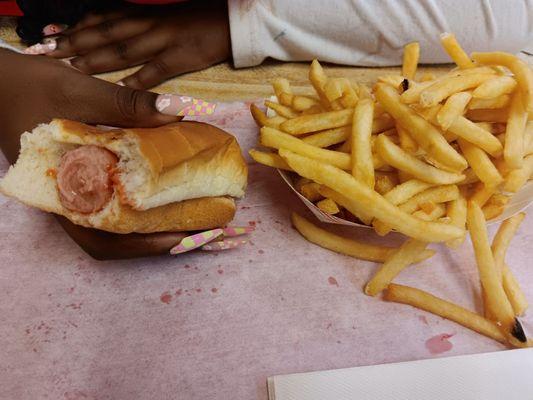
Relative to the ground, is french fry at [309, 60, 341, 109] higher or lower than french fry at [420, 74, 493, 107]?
lower

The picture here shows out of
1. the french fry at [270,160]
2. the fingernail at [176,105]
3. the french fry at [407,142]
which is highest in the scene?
the fingernail at [176,105]

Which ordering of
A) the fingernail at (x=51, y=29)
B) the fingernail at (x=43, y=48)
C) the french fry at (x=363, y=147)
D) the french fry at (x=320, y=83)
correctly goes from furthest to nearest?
the fingernail at (x=51, y=29) < the fingernail at (x=43, y=48) < the french fry at (x=320, y=83) < the french fry at (x=363, y=147)

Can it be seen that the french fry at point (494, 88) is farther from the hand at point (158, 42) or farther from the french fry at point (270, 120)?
the hand at point (158, 42)

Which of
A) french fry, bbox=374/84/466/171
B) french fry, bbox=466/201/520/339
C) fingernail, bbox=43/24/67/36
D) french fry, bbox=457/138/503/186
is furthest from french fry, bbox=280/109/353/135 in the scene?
fingernail, bbox=43/24/67/36

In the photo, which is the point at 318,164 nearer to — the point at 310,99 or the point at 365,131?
the point at 365,131

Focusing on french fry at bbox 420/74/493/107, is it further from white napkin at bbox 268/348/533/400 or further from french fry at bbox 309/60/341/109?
white napkin at bbox 268/348/533/400

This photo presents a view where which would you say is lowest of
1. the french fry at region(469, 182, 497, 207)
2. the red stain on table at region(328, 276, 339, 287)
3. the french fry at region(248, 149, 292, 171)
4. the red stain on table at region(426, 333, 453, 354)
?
the red stain on table at region(426, 333, 453, 354)

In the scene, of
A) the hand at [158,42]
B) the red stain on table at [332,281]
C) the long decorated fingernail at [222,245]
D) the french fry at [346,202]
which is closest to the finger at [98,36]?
the hand at [158,42]
